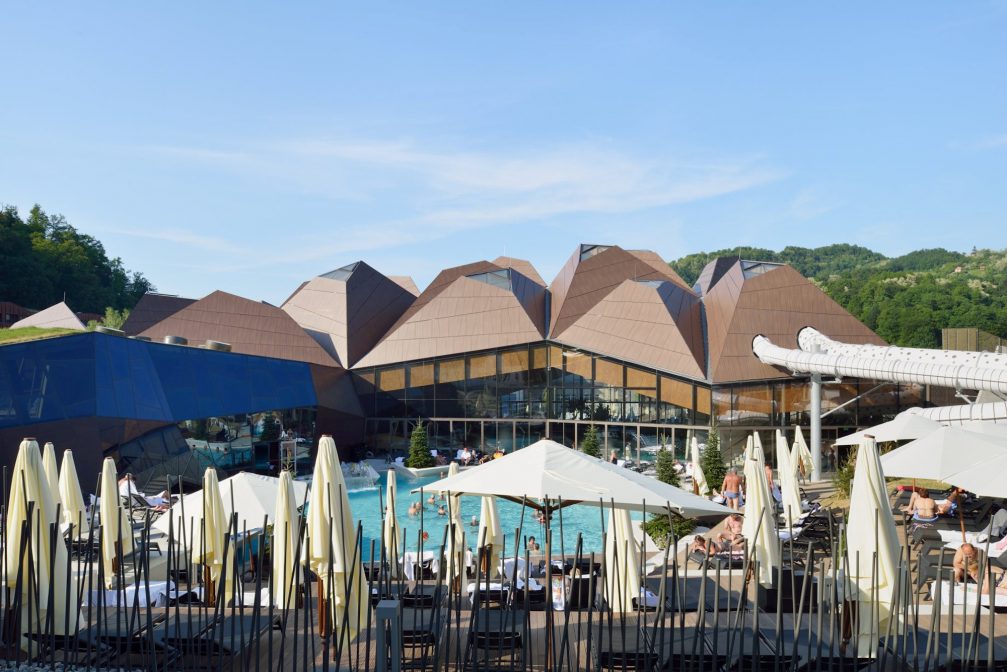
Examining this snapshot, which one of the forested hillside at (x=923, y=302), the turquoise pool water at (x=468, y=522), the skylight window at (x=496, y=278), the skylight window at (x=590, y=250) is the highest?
the forested hillside at (x=923, y=302)

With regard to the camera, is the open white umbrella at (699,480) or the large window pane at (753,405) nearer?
the open white umbrella at (699,480)

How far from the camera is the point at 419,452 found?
27984mm

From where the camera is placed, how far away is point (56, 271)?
6038cm

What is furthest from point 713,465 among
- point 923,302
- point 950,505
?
point 923,302

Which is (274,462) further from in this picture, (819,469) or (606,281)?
(819,469)

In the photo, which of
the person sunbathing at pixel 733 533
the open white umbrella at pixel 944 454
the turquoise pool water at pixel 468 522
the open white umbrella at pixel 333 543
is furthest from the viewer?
the turquoise pool water at pixel 468 522

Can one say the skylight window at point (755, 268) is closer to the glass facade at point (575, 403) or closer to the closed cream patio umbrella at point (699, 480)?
the glass facade at point (575, 403)

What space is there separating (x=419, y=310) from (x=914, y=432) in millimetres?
18818

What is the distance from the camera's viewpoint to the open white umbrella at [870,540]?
7.26m

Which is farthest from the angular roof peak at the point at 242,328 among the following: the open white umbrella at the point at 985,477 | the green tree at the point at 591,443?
the open white umbrella at the point at 985,477

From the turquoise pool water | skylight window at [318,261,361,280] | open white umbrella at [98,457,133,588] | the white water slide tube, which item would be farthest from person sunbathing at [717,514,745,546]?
skylight window at [318,261,361,280]

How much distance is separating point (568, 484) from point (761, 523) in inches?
117

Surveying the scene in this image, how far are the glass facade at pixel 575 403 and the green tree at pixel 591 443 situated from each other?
31cm

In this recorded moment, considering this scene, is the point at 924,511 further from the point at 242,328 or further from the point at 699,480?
the point at 242,328
